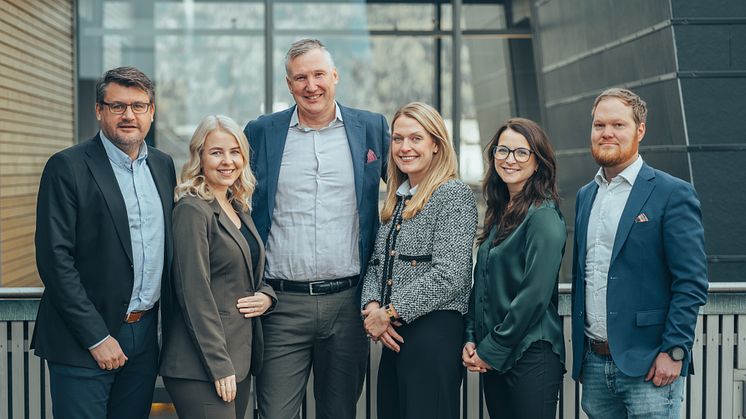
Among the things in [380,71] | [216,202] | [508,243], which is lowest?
[508,243]

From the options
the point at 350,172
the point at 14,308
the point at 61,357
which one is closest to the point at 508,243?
the point at 350,172

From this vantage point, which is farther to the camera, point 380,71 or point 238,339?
point 380,71

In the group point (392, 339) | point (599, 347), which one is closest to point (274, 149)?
point (392, 339)

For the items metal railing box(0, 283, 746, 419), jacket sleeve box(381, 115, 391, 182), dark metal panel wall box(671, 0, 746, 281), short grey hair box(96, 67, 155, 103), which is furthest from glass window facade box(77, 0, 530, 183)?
short grey hair box(96, 67, 155, 103)

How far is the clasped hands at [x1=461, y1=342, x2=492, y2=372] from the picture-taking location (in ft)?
10.5

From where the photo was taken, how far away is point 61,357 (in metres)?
3.12

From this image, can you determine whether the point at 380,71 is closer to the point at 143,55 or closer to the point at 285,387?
the point at 143,55

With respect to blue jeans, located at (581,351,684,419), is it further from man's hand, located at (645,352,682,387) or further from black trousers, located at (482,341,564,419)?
black trousers, located at (482,341,564,419)

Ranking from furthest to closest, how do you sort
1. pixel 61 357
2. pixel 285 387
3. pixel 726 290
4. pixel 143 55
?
pixel 143 55 → pixel 726 290 → pixel 285 387 → pixel 61 357

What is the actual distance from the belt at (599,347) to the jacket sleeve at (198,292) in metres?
1.39

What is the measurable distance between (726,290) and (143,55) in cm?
831

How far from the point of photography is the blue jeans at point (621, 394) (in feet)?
10.2

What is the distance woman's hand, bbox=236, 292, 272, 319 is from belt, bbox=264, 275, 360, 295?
180 millimetres

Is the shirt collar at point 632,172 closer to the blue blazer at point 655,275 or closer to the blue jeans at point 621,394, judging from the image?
the blue blazer at point 655,275
